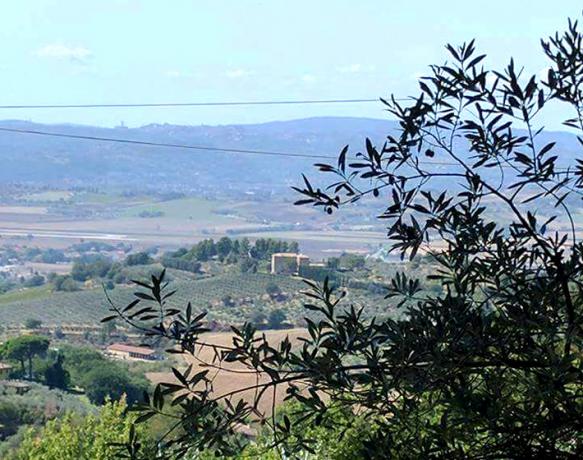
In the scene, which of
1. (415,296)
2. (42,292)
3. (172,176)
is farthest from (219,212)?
(415,296)

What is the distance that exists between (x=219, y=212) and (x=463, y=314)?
94.9ft

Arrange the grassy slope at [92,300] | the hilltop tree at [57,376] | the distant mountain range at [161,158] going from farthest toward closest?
the distant mountain range at [161,158] < the grassy slope at [92,300] < the hilltop tree at [57,376]

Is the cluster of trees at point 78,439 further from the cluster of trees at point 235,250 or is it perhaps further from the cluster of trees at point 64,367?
the cluster of trees at point 235,250

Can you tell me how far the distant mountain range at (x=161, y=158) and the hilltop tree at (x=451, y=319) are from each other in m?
17.7

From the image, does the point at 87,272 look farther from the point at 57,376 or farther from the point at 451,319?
the point at 451,319

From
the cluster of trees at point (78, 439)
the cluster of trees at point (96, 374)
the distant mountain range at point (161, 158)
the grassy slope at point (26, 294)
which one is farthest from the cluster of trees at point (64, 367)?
the distant mountain range at point (161, 158)

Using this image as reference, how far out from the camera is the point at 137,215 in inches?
1227

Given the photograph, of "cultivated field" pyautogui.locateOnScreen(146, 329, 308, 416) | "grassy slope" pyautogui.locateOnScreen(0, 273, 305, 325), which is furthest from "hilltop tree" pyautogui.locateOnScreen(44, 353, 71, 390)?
"cultivated field" pyautogui.locateOnScreen(146, 329, 308, 416)

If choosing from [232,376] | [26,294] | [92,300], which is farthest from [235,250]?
[232,376]

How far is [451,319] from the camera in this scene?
5.66ft

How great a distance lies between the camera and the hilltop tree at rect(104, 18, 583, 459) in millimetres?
1649

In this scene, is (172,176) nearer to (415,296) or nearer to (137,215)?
(137,215)

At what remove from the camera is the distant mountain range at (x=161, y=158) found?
22.6m

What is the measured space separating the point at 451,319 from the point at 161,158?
27.7 meters
